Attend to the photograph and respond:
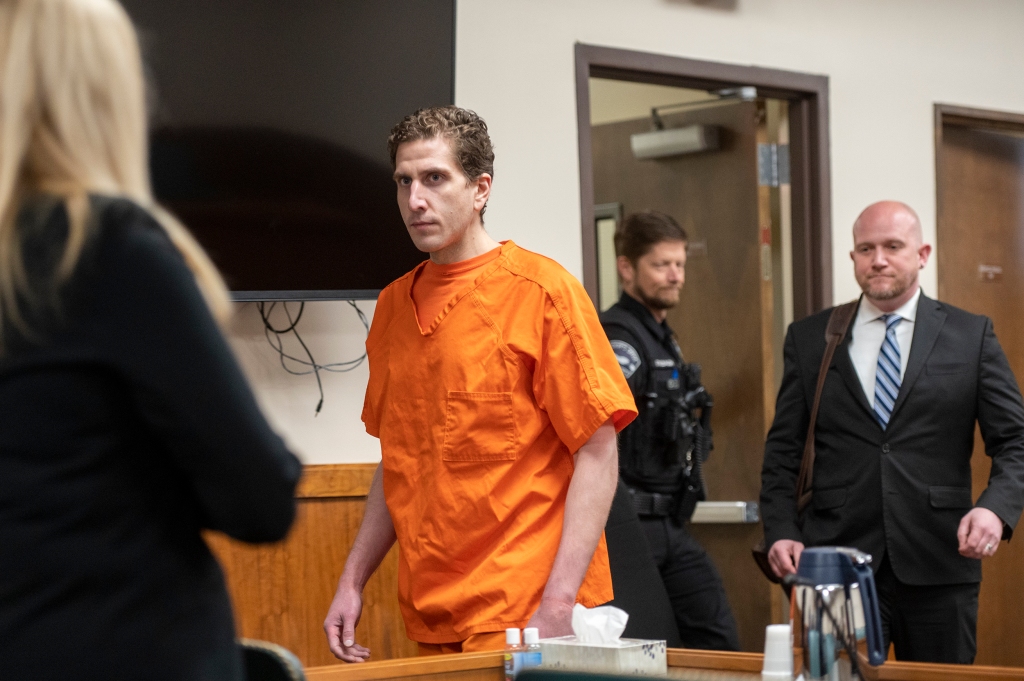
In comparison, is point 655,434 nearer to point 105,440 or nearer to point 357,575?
point 357,575

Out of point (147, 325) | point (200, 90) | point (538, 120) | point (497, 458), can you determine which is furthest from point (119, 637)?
point (538, 120)

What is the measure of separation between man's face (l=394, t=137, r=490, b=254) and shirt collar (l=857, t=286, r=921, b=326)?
1595 millimetres

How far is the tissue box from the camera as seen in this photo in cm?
174

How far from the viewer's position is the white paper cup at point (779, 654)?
1.64 meters

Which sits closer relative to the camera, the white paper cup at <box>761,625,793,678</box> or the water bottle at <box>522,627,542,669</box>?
the white paper cup at <box>761,625,793,678</box>

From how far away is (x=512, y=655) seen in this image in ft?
6.14

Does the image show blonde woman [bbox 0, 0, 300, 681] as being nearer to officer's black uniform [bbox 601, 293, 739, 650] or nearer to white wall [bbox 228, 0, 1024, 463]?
white wall [bbox 228, 0, 1024, 463]

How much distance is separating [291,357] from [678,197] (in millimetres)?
2125

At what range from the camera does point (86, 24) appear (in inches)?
40.0

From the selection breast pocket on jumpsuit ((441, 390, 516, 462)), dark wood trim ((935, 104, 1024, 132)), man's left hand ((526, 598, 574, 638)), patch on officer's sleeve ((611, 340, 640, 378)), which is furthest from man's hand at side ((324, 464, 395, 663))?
dark wood trim ((935, 104, 1024, 132))

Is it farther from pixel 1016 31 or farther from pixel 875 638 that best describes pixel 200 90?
pixel 1016 31

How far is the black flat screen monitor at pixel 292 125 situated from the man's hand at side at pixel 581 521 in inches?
49.7

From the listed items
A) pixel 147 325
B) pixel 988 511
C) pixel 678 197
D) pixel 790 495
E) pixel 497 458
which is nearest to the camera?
pixel 147 325

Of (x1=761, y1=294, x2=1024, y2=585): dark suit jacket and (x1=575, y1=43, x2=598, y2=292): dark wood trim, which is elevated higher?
(x1=575, y1=43, x2=598, y2=292): dark wood trim
